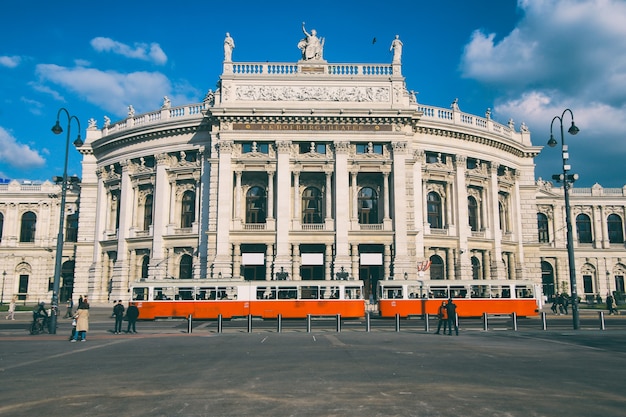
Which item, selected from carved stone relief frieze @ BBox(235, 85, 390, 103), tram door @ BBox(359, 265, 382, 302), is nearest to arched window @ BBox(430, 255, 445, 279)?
tram door @ BBox(359, 265, 382, 302)

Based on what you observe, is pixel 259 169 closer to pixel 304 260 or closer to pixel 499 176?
pixel 304 260

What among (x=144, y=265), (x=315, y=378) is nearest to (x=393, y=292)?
(x=315, y=378)

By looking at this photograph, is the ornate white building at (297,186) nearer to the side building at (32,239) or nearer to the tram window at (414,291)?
the tram window at (414,291)

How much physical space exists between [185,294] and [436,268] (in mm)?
26170

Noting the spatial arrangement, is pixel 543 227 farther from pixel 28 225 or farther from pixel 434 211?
pixel 28 225

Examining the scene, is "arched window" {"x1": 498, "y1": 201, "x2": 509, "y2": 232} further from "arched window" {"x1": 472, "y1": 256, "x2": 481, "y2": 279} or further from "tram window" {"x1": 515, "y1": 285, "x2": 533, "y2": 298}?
"tram window" {"x1": 515, "y1": 285, "x2": 533, "y2": 298}

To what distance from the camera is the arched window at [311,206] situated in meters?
51.4

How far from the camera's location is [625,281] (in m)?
70.9

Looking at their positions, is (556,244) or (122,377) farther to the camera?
(556,244)

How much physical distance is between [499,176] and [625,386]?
2010 inches

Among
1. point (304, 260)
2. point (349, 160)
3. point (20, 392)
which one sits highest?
point (349, 160)

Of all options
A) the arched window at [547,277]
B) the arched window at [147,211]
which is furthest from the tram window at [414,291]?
the arched window at [547,277]

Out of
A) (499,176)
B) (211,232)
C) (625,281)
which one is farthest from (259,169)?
(625,281)

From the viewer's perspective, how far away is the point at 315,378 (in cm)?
1270
